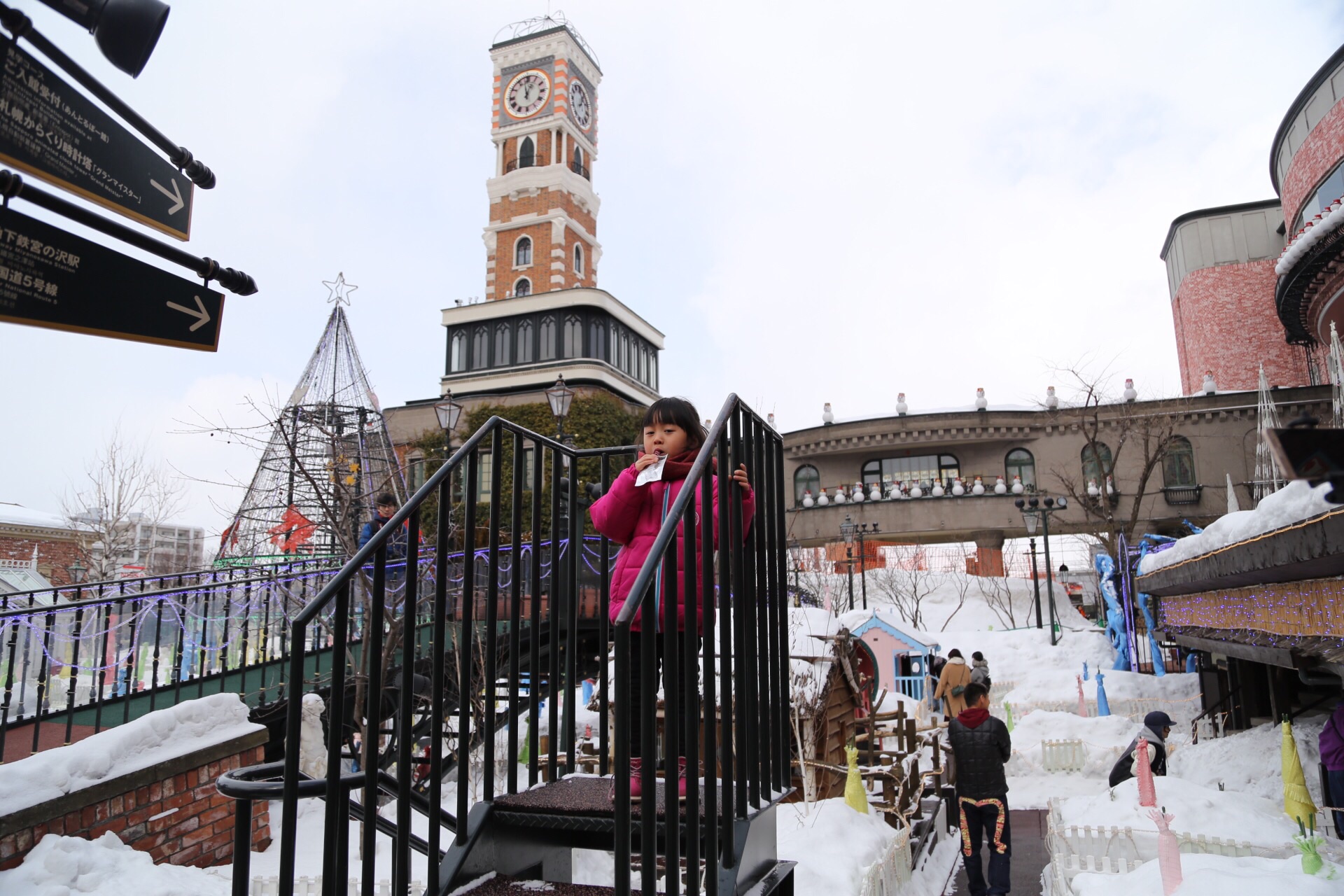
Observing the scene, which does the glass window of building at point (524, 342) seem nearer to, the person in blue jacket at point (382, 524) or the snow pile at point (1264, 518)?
the person in blue jacket at point (382, 524)

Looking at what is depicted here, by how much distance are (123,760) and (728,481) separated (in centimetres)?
550

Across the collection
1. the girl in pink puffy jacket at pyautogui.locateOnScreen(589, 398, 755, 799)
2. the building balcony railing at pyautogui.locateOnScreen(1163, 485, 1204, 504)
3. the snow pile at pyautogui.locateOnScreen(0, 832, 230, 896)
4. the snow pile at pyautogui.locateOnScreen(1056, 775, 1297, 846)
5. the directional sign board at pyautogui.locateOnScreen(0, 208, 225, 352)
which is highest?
the building balcony railing at pyautogui.locateOnScreen(1163, 485, 1204, 504)

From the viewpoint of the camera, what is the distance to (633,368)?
37.1m

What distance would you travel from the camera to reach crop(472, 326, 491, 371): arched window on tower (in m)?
36.7

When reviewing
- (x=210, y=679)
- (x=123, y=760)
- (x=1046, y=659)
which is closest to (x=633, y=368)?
(x=1046, y=659)

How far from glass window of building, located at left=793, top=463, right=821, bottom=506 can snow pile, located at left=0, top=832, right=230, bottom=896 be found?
35.8 meters

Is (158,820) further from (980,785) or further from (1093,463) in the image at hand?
(1093,463)

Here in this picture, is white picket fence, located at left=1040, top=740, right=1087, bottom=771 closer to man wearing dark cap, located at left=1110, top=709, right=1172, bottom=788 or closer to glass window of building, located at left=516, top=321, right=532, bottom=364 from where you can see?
man wearing dark cap, located at left=1110, top=709, right=1172, bottom=788

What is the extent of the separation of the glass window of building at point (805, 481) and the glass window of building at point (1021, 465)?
28.1 feet

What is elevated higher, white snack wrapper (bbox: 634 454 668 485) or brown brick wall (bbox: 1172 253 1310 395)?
brown brick wall (bbox: 1172 253 1310 395)

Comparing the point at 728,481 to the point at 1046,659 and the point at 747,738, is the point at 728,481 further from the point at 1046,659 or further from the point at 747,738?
the point at 1046,659

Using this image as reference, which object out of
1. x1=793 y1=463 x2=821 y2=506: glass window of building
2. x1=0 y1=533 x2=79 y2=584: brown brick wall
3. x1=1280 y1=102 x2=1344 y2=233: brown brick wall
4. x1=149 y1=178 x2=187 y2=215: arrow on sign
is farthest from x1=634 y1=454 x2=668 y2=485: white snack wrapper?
x1=793 y1=463 x2=821 y2=506: glass window of building

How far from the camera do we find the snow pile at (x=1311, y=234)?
1552 centimetres

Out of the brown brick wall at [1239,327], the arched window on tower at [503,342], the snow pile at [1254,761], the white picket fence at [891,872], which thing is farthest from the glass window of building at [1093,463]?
the white picket fence at [891,872]
